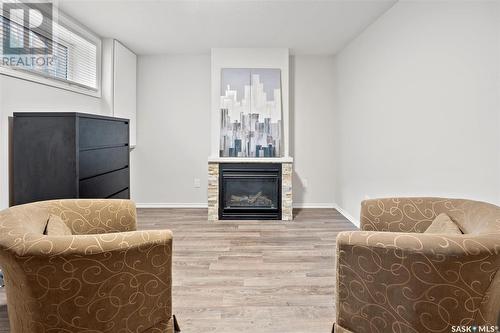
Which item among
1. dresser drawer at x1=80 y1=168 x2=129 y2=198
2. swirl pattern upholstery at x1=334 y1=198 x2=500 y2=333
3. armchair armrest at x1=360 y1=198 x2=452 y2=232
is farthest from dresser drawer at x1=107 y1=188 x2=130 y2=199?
swirl pattern upholstery at x1=334 y1=198 x2=500 y2=333

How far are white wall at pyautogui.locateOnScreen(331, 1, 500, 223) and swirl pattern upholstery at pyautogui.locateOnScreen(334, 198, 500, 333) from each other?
911 millimetres

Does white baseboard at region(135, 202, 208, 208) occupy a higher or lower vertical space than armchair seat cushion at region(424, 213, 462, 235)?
lower

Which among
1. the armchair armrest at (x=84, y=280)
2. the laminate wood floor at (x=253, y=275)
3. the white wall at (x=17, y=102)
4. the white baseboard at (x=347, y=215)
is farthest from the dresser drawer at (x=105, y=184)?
the white baseboard at (x=347, y=215)

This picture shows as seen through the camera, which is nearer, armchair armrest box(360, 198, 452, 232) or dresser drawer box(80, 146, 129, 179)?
armchair armrest box(360, 198, 452, 232)

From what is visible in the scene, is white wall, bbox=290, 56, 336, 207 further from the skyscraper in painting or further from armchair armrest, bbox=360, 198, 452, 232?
armchair armrest, bbox=360, 198, 452, 232

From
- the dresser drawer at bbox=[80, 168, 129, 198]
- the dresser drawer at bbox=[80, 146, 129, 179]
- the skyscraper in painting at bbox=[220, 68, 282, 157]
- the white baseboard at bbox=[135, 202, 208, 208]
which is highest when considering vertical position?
the skyscraper in painting at bbox=[220, 68, 282, 157]

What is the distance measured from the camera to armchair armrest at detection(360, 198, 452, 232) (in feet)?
5.73

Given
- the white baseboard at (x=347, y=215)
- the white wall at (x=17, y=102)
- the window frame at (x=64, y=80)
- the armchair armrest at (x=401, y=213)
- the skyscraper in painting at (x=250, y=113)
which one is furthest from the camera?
the skyscraper in painting at (x=250, y=113)

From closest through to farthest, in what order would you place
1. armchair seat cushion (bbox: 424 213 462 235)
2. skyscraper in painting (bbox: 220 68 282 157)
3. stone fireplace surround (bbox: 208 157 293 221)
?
armchair seat cushion (bbox: 424 213 462 235), stone fireplace surround (bbox: 208 157 293 221), skyscraper in painting (bbox: 220 68 282 157)

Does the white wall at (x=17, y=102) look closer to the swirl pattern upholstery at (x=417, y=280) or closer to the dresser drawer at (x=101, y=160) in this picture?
the dresser drawer at (x=101, y=160)

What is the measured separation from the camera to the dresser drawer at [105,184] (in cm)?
258

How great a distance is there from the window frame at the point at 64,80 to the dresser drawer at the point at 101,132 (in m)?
0.72

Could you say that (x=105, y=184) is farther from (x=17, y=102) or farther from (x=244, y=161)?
(x=244, y=161)

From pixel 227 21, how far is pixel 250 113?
1472mm
